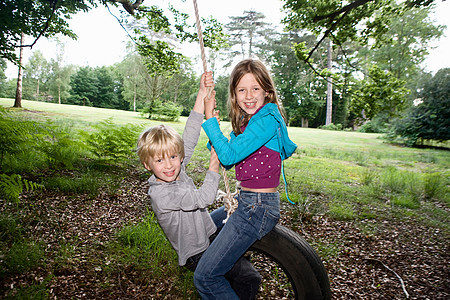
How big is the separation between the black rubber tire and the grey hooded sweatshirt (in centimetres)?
47

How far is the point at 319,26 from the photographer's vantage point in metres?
6.58

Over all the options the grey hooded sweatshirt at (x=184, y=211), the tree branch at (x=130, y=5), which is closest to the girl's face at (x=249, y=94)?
the grey hooded sweatshirt at (x=184, y=211)

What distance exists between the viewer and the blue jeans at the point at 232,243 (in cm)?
165

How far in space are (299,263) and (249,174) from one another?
691 millimetres

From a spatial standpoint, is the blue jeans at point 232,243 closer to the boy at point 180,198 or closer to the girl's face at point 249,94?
the boy at point 180,198

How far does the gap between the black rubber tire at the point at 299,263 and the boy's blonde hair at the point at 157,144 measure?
2.98 feet

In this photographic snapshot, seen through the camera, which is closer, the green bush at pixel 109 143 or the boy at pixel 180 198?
the boy at pixel 180 198

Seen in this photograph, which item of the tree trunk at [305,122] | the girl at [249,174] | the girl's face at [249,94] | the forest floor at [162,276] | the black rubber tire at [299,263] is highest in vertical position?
the tree trunk at [305,122]

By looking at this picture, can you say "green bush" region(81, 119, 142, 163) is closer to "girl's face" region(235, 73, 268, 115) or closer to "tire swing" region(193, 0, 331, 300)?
"girl's face" region(235, 73, 268, 115)

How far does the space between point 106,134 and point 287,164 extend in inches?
224

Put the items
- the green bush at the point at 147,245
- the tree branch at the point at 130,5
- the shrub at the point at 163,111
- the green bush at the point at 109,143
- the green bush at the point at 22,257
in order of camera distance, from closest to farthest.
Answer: the green bush at the point at 22,257, the green bush at the point at 147,245, the green bush at the point at 109,143, the tree branch at the point at 130,5, the shrub at the point at 163,111

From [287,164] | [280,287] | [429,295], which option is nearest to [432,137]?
[287,164]

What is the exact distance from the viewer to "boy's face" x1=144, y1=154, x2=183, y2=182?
1.72m

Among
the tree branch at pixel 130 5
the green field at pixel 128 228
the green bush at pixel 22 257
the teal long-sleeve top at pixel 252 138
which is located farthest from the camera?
the tree branch at pixel 130 5
